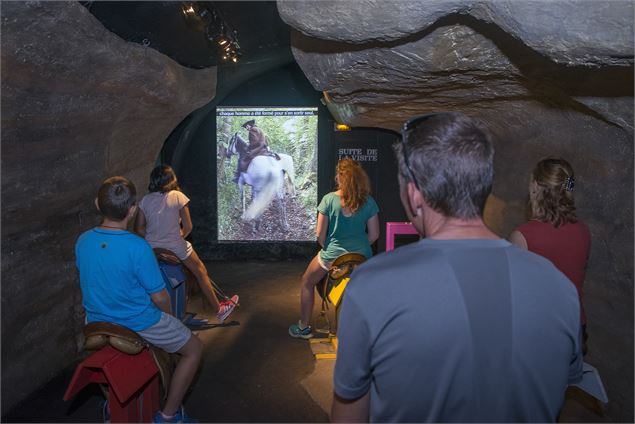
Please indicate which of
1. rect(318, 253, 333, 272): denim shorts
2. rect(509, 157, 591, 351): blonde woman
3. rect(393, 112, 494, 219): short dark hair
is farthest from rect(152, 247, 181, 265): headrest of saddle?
rect(393, 112, 494, 219): short dark hair

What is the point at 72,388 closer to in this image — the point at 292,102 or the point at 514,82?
the point at 514,82

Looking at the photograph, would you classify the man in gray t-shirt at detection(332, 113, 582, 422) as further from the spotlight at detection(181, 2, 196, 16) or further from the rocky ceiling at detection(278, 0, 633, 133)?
the spotlight at detection(181, 2, 196, 16)

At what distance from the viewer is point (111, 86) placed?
4.54 metres

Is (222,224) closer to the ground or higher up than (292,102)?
closer to the ground

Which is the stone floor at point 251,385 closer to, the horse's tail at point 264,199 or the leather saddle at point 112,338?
the leather saddle at point 112,338

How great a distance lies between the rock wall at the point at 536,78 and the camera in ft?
8.52

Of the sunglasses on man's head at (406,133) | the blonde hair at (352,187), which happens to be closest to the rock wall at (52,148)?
the blonde hair at (352,187)

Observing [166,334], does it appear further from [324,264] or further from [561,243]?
[561,243]

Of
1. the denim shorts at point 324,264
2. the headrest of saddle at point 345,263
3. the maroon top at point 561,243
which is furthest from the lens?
the denim shorts at point 324,264

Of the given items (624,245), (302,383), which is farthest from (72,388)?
(624,245)

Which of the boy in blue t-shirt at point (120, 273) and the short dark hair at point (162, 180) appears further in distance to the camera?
the short dark hair at point (162, 180)

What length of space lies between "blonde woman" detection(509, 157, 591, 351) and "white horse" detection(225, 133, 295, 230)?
253 inches

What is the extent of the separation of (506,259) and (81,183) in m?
4.16

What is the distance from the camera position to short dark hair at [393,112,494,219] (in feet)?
4.85
